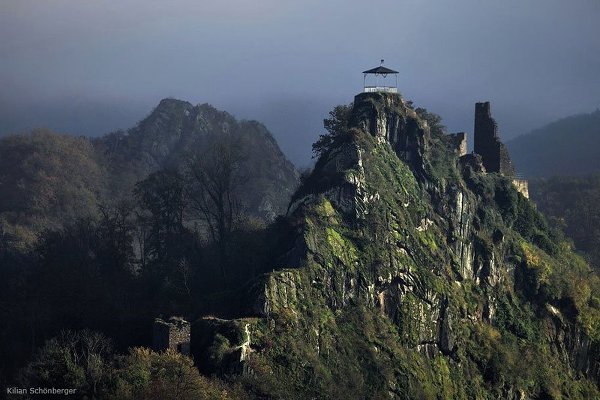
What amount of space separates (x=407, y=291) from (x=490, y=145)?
28500 millimetres

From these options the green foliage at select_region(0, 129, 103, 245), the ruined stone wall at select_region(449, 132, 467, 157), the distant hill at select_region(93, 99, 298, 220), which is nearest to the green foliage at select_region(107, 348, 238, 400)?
the ruined stone wall at select_region(449, 132, 467, 157)

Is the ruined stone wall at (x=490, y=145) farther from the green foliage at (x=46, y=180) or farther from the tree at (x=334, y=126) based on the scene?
the green foliage at (x=46, y=180)

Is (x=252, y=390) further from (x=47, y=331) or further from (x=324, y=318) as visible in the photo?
(x=47, y=331)

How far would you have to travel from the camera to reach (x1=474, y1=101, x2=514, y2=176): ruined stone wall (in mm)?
111812

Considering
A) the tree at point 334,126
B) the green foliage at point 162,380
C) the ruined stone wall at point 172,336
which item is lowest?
the green foliage at point 162,380

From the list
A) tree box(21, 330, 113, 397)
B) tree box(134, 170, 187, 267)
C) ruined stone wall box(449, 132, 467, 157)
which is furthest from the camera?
ruined stone wall box(449, 132, 467, 157)

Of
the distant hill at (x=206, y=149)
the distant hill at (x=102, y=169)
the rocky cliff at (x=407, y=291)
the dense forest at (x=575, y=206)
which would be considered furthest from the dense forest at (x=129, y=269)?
the dense forest at (x=575, y=206)

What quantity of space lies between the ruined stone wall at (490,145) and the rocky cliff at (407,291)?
3214mm

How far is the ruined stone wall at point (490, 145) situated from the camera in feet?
367

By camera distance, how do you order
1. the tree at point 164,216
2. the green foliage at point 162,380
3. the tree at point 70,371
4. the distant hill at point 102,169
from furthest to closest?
1. the distant hill at point 102,169
2. the tree at point 164,216
3. the tree at point 70,371
4. the green foliage at point 162,380

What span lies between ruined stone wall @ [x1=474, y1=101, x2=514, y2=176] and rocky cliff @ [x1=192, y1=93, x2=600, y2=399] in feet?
10.5

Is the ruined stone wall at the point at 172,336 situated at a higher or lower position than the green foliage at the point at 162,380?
higher

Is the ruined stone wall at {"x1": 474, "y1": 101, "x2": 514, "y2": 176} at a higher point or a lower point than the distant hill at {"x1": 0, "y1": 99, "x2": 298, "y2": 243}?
lower

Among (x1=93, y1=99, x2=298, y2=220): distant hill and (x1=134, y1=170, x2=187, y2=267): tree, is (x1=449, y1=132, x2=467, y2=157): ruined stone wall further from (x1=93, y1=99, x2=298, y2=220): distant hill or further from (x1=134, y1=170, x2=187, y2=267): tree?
(x1=93, y1=99, x2=298, y2=220): distant hill
